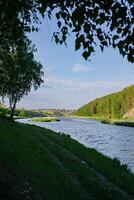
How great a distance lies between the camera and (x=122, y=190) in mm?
21797

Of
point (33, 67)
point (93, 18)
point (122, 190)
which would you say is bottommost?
point (122, 190)

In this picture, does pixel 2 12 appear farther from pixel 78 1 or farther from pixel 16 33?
pixel 16 33

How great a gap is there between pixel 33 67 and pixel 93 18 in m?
76.4

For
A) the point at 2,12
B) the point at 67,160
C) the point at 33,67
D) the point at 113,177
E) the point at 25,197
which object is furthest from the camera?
the point at 33,67

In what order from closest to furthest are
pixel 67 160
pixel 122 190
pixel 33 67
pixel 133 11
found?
pixel 133 11
pixel 122 190
pixel 67 160
pixel 33 67

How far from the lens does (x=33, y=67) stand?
8425 cm

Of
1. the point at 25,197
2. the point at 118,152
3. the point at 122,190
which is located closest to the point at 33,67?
the point at 118,152

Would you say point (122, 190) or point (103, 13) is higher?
point (103, 13)

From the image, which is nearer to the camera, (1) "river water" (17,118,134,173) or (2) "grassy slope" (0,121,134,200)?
(2) "grassy slope" (0,121,134,200)

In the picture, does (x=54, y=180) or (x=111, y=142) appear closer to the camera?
(x=54, y=180)

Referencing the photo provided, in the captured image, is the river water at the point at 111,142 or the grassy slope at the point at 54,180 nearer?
the grassy slope at the point at 54,180

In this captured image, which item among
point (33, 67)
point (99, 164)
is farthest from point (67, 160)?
point (33, 67)

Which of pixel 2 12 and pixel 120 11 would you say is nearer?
pixel 120 11

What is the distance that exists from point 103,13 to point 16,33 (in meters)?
4.37
